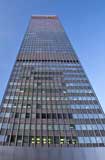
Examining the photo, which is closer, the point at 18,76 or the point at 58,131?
the point at 58,131

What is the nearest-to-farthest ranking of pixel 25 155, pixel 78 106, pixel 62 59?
pixel 25 155
pixel 78 106
pixel 62 59

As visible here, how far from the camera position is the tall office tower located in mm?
37438

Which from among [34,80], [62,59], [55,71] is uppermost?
[62,59]

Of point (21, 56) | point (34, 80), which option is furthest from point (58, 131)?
point (21, 56)

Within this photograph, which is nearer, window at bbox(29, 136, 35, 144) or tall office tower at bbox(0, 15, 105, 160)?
tall office tower at bbox(0, 15, 105, 160)

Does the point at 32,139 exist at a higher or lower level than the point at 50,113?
lower

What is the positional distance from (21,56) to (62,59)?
56.8 ft

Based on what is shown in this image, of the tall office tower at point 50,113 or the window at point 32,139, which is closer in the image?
the tall office tower at point 50,113

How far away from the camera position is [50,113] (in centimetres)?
4775

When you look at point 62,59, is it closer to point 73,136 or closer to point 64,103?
point 64,103

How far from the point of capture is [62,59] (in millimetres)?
75062

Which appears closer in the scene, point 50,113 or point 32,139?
point 32,139

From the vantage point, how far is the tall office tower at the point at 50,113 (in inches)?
1474

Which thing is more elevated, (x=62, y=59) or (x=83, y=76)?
(x=62, y=59)
